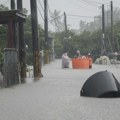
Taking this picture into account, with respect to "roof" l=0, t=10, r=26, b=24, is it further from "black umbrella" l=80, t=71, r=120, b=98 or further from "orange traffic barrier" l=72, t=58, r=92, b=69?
"orange traffic barrier" l=72, t=58, r=92, b=69

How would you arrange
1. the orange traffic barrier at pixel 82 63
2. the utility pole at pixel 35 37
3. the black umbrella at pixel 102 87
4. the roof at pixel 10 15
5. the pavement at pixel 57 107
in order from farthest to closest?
the orange traffic barrier at pixel 82 63
the utility pole at pixel 35 37
the roof at pixel 10 15
the black umbrella at pixel 102 87
the pavement at pixel 57 107

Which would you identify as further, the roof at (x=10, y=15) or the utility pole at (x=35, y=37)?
the utility pole at (x=35, y=37)

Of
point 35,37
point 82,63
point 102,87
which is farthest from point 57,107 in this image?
point 82,63

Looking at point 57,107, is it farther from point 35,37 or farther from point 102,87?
point 35,37

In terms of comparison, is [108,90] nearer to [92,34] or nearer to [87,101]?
[87,101]

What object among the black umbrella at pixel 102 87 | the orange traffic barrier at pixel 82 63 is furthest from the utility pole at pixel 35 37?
the orange traffic barrier at pixel 82 63

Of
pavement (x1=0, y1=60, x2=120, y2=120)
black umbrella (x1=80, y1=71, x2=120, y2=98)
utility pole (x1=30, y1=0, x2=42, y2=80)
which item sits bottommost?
pavement (x1=0, y1=60, x2=120, y2=120)

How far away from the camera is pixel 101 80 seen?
681 inches

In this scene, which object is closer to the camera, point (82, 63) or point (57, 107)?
point (57, 107)

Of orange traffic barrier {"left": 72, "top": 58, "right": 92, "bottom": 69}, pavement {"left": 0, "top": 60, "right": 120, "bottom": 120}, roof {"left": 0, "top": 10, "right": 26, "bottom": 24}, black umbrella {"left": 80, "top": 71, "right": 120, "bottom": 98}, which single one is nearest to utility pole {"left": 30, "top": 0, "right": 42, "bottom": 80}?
roof {"left": 0, "top": 10, "right": 26, "bottom": 24}

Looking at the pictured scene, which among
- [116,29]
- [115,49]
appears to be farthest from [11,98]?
[116,29]

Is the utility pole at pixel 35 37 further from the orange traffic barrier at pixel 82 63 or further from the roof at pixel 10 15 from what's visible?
the orange traffic barrier at pixel 82 63

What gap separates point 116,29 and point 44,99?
7743 cm

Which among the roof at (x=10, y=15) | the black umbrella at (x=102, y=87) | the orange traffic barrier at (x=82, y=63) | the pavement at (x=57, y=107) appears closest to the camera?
the pavement at (x=57, y=107)
